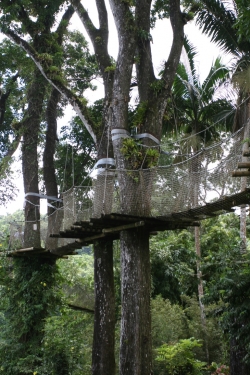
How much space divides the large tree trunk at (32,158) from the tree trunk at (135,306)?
3747 millimetres

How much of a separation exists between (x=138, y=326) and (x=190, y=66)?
706 cm

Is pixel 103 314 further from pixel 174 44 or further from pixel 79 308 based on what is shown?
pixel 174 44

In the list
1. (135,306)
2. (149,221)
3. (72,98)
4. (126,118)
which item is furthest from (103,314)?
(72,98)

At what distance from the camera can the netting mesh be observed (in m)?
5.40

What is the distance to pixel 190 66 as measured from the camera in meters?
11.3

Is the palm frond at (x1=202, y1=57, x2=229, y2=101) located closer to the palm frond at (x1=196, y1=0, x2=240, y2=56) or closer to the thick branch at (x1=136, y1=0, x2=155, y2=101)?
the palm frond at (x1=196, y1=0, x2=240, y2=56)

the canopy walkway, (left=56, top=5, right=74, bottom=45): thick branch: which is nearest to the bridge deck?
the canopy walkway

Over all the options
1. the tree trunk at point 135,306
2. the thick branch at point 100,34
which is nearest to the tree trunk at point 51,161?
the tree trunk at point 135,306

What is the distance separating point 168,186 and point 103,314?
2.67 m

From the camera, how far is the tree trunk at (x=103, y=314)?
7371 mm

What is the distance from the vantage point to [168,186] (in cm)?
617

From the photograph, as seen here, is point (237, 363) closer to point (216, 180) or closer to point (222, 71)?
point (216, 180)

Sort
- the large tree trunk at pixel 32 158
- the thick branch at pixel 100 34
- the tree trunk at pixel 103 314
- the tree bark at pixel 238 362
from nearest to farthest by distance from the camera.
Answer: the tree bark at pixel 238 362, the tree trunk at pixel 103 314, the thick branch at pixel 100 34, the large tree trunk at pixel 32 158

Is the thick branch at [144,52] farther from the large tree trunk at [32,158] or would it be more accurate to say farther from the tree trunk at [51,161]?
the large tree trunk at [32,158]
